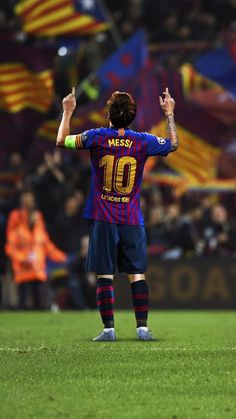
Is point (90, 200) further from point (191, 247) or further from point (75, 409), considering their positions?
point (191, 247)

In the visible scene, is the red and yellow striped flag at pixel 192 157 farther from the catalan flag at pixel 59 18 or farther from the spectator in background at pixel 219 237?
the catalan flag at pixel 59 18

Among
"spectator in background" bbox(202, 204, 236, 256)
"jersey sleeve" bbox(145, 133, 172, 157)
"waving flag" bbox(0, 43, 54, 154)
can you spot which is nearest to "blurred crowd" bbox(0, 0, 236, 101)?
"waving flag" bbox(0, 43, 54, 154)

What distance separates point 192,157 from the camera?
62.8ft

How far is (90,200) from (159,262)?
334 inches

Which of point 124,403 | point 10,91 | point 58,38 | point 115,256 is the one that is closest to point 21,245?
point 10,91

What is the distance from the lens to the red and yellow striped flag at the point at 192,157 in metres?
19.0

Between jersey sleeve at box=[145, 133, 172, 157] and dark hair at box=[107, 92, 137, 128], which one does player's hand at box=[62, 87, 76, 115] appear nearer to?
dark hair at box=[107, 92, 137, 128]

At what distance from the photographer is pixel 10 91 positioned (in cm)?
1952

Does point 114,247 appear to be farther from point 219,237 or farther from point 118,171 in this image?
point 219,237

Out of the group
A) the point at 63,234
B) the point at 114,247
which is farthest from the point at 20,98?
the point at 114,247

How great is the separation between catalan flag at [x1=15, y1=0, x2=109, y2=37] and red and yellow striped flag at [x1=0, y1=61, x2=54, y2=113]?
0.82 meters

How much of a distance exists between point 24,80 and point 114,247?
36.5 feet

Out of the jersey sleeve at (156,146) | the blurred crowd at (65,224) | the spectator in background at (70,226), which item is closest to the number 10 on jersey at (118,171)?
the jersey sleeve at (156,146)

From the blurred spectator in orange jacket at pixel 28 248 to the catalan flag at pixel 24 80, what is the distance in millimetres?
2895
